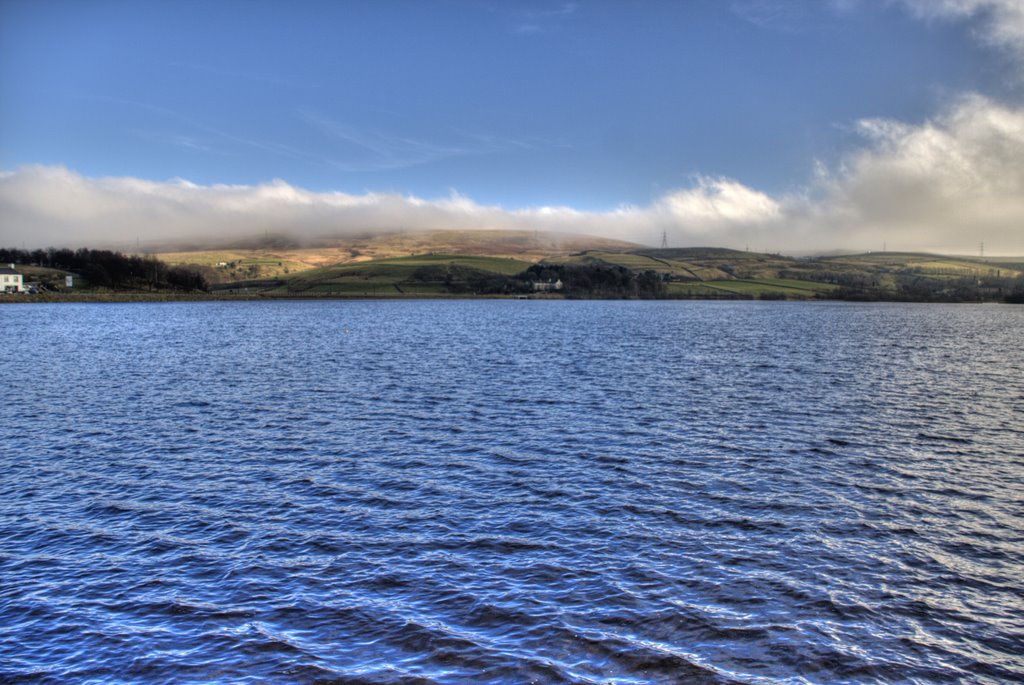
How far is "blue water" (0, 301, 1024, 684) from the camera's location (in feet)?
40.2

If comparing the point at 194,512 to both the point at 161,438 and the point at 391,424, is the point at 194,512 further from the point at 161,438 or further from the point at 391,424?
the point at 391,424

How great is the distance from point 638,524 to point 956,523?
8944 mm

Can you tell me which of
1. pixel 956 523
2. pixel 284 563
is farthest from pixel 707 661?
pixel 956 523

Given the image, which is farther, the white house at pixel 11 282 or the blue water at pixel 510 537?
the white house at pixel 11 282

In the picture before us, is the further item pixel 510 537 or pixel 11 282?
pixel 11 282

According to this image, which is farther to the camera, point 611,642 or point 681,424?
point 681,424

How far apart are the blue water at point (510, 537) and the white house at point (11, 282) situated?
191 meters

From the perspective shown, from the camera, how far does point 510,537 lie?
17984mm

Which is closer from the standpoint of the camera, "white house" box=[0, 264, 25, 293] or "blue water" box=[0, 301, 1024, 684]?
"blue water" box=[0, 301, 1024, 684]

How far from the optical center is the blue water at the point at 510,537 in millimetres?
12250

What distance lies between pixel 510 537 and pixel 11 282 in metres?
229

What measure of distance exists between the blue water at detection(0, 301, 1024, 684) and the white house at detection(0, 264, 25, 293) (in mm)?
190683

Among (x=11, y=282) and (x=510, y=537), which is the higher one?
(x=11, y=282)

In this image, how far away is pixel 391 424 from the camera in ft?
109
